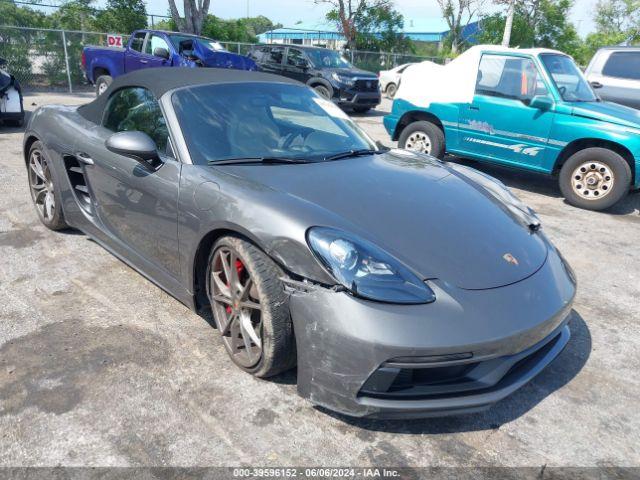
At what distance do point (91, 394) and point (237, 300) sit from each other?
83 cm

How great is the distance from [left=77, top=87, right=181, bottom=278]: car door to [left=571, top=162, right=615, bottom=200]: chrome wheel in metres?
5.09

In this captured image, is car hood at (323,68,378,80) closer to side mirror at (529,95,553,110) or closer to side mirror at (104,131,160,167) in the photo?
side mirror at (529,95,553,110)

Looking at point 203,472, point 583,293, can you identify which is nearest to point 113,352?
point 203,472

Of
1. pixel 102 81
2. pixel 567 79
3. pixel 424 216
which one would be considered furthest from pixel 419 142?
pixel 102 81

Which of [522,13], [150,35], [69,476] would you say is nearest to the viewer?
[69,476]

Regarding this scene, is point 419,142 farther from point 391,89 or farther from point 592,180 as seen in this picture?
point 391,89

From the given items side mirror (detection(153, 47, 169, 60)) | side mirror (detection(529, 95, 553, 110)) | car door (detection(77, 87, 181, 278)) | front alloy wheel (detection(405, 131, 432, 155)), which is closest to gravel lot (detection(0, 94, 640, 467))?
car door (detection(77, 87, 181, 278))

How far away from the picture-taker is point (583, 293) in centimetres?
390

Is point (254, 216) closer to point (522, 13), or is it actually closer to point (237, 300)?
point (237, 300)

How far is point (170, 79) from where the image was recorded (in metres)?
3.34

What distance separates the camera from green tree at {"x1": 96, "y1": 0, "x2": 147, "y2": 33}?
65.2ft

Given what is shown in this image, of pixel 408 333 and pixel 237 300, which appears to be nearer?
pixel 408 333

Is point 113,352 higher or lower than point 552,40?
lower

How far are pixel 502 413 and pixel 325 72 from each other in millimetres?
12506
